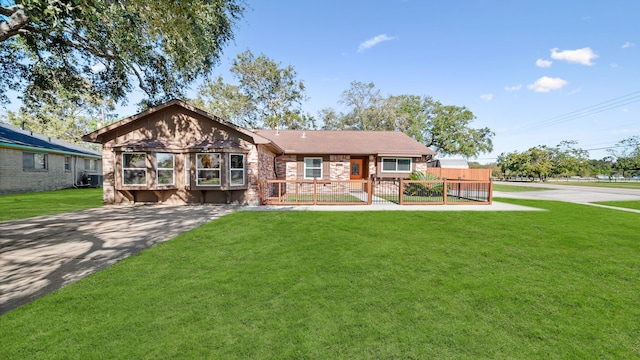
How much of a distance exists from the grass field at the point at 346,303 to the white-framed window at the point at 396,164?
12.3 m

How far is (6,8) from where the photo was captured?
6.26 m

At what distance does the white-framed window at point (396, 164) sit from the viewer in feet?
60.6

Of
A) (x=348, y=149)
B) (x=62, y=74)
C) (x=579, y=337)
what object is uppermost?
(x=62, y=74)

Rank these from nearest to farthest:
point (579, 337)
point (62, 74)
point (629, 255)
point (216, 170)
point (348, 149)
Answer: point (579, 337) < point (629, 255) < point (62, 74) < point (216, 170) < point (348, 149)

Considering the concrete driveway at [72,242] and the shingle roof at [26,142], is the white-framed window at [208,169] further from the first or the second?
the shingle roof at [26,142]

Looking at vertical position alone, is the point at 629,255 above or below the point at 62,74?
below

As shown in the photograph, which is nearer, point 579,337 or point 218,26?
point 579,337

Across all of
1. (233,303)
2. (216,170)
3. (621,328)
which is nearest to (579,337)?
(621,328)

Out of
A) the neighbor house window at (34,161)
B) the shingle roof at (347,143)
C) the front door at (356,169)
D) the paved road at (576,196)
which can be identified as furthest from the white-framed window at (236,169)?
the neighbor house window at (34,161)

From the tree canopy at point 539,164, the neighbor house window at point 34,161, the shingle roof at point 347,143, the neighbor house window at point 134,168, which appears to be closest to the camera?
the neighbor house window at point 134,168

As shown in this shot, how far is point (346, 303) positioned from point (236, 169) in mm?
9516

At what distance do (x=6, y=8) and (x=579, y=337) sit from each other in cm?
1252

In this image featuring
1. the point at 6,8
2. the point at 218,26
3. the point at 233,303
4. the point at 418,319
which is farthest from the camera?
the point at 218,26

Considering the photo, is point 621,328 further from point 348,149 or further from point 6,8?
point 348,149
